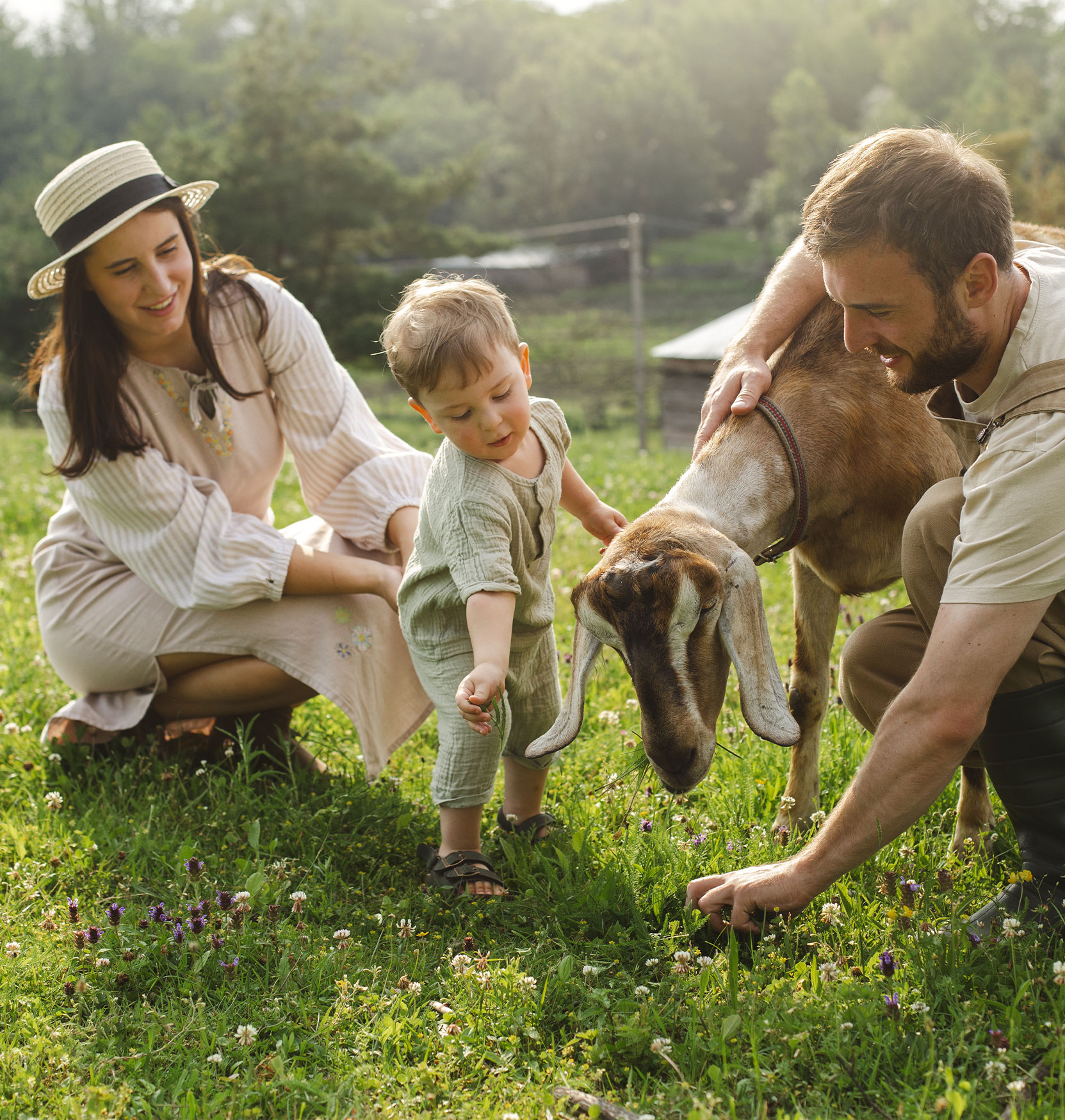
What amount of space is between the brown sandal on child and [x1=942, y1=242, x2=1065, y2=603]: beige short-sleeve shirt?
156cm

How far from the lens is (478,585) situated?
9.41 ft

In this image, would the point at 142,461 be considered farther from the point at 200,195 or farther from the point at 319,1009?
the point at 319,1009

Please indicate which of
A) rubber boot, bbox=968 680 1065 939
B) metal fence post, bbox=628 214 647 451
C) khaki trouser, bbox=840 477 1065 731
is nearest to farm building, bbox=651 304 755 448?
metal fence post, bbox=628 214 647 451

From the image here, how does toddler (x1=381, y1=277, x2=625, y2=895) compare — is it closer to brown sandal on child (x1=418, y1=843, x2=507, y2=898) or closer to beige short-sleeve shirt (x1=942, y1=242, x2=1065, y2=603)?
brown sandal on child (x1=418, y1=843, x2=507, y2=898)

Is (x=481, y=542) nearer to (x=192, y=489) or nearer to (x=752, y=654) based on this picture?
(x=752, y=654)

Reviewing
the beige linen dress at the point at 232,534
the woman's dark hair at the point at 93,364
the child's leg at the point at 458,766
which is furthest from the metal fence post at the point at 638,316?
the child's leg at the point at 458,766

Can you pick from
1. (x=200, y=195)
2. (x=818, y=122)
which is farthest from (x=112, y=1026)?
(x=818, y=122)

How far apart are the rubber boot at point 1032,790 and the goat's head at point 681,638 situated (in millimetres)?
489

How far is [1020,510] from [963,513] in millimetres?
132

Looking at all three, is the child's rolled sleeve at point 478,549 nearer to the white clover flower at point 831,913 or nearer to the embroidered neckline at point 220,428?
the white clover flower at point 831,913

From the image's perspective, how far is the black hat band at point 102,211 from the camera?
142 inches

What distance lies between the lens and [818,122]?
2419 inches

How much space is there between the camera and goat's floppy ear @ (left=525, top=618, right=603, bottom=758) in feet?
8.52

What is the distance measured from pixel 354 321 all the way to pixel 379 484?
2084 cm
